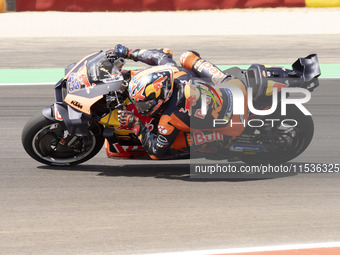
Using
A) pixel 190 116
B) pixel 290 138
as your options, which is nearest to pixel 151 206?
pixel 190 116

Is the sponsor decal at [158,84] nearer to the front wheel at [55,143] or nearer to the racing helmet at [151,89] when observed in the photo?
the racing helmet at [151,89]

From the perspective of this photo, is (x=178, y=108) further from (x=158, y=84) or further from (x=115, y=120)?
(x=115, y=120)

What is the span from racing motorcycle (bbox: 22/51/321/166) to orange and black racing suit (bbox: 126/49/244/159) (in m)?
0.12

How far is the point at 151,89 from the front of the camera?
261 inches

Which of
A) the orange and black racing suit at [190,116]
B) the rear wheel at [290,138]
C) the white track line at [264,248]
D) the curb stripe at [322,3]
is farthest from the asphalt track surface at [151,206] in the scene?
the curb stripe at [322,3]

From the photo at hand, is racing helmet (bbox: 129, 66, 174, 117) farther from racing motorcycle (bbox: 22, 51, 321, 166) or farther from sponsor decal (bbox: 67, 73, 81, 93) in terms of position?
sponsor decal (bbox: 67, 73, 81, 93)

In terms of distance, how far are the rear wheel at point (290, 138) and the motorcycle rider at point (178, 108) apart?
0.44m

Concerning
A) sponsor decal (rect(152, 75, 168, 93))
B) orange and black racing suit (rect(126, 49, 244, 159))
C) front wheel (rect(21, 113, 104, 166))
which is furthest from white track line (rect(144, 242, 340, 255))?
front wheel (rect(21, 113, 104, 166))

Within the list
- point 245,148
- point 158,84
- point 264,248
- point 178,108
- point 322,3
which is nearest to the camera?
point 264,248

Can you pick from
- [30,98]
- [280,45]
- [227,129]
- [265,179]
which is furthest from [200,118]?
[280,45]

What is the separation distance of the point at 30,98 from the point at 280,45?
7506mm

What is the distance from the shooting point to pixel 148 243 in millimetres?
5688

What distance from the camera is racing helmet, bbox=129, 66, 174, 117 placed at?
21.7 feet

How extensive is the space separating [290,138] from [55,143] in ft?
8.14
